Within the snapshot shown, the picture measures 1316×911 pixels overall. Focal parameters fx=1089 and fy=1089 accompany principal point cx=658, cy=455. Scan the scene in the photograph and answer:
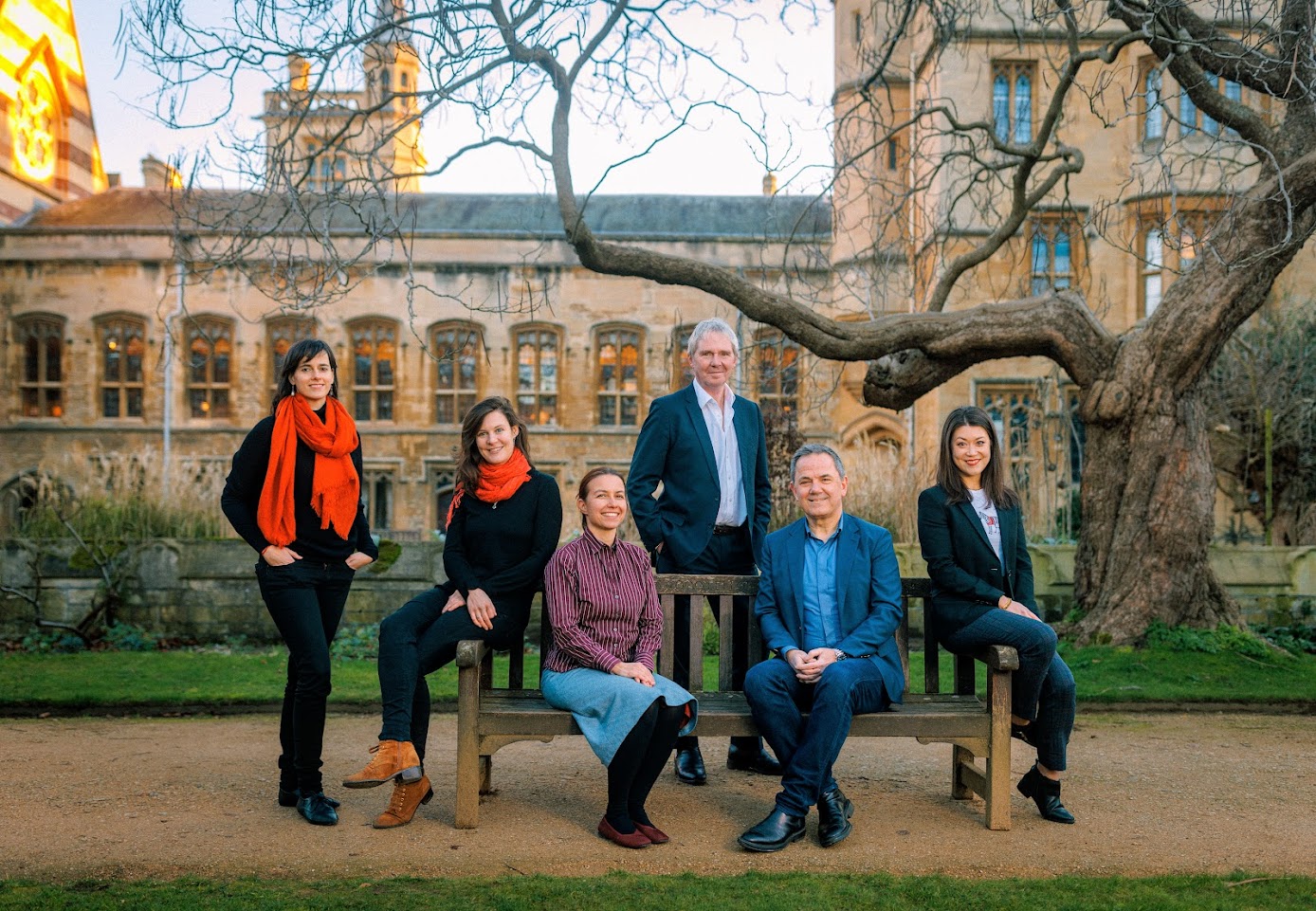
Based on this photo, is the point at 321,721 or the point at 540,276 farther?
the point at 540,276

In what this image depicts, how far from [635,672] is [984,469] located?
161 cm

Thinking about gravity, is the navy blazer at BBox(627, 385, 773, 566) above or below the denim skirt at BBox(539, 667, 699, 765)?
above

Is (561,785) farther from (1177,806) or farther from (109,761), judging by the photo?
(1177,806)

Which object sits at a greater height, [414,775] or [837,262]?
[837,262]

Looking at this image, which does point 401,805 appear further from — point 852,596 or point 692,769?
point 852,596

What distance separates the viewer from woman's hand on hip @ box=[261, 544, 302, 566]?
4020mm

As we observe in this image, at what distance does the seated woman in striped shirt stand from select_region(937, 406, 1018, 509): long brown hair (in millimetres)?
1224

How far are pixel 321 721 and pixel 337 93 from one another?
14.3 ft

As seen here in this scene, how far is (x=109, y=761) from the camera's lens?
496 cm

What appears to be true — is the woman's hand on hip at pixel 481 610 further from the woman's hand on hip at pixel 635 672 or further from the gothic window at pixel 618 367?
the gothic window at pixel 618 367

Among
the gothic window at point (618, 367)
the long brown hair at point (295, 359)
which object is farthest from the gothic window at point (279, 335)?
the long brown hair at point (295, 359)

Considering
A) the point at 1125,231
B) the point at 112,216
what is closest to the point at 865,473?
the point at 1125,231

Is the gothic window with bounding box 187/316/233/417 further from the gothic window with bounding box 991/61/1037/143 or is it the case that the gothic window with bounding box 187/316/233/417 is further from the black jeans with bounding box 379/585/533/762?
the black jeans with bounding box 379/585/533/762

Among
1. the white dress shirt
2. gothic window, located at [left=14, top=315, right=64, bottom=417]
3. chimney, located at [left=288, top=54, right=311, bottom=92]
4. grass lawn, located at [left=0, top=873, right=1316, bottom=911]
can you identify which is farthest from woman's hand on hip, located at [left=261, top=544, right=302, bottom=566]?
gothic window, located at [left=14, top=315, right=64, bottom=417]
